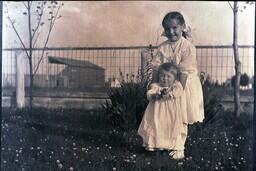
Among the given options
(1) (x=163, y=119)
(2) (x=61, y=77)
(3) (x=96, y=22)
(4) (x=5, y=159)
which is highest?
(3) (x=96, y=22)

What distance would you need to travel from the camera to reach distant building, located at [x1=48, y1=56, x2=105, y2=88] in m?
1.02

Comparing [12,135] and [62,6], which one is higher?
[62,6]

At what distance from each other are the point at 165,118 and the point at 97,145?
189mm

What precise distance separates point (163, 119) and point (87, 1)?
36 cm

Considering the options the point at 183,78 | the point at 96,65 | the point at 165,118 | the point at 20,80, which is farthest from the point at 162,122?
the point at 20,80

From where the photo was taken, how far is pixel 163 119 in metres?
0.98

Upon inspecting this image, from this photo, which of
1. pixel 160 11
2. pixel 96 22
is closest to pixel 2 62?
pixel 96 22

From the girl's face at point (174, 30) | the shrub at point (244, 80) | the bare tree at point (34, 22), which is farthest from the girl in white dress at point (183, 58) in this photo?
the bare tree at point (34, 22)

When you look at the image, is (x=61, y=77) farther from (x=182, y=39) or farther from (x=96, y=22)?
(x=182, y=39)

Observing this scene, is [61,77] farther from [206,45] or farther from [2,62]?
[206,45]

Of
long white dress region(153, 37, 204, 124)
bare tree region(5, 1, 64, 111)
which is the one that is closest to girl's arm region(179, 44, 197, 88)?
long white dress region(153, 37, 204, 124)

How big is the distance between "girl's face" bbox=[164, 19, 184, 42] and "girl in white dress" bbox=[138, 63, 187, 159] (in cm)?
7

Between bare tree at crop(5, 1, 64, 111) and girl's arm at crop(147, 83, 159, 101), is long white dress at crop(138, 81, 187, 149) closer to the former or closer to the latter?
girl's arm at crop(147, 83, 159, 101)

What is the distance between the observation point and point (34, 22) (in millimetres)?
1035
